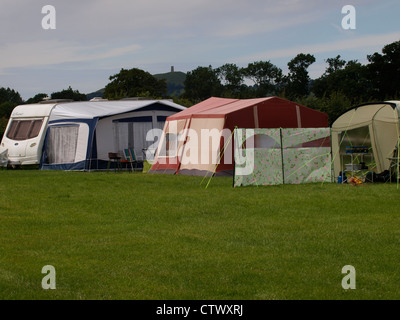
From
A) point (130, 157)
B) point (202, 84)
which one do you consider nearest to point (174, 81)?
point (202, 84)

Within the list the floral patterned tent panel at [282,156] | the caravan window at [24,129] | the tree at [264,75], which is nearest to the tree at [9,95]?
the tree at [264,75]

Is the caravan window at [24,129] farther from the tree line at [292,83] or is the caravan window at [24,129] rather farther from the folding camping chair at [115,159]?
the tree line at [292,83]

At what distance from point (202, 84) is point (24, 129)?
1980 inches

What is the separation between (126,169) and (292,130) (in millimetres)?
8787

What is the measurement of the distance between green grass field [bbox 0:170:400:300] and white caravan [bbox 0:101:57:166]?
10416 mm

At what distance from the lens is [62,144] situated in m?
22.8

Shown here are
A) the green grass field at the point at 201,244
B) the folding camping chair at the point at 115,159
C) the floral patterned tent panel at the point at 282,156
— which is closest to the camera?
the green grass field at the point at 201,244

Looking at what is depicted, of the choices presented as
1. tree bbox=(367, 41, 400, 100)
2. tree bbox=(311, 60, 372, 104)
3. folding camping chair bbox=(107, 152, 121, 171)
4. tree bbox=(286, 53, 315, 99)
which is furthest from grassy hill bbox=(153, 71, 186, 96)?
folding camping chair bbox=(107, 152, 121, 171)

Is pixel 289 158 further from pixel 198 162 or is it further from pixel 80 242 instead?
pixel 80 242

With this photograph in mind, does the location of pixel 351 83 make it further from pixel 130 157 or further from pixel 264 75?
pixel 130 157

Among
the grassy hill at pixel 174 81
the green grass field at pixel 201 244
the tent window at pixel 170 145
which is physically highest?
the grassy hill at pixel 174 81

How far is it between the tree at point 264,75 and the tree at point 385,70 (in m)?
13.0

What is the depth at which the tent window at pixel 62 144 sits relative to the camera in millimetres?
22531

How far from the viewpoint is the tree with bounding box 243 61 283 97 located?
196 ft
